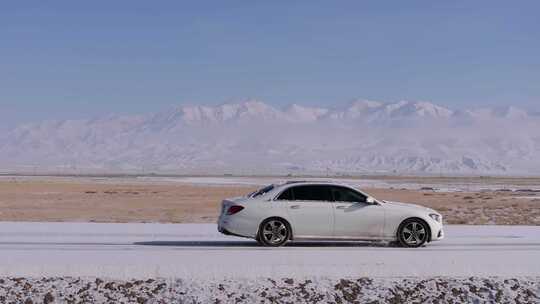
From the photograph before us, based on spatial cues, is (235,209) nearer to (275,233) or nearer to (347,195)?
(275,233)

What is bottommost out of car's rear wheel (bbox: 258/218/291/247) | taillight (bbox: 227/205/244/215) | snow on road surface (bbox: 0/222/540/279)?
snow on road surface (bbox: 0/222/540/279)

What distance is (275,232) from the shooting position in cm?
1830

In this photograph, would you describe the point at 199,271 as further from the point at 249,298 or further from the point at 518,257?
the point at 518,257

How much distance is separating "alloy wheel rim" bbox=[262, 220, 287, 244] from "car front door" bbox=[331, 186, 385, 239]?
1.12m

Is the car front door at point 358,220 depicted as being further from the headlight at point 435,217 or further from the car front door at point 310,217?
the headlight at point 435,217

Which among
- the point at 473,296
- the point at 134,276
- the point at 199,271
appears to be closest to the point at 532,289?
the point at 473,296

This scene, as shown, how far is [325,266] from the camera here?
1451cm

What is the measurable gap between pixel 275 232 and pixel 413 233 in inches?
116

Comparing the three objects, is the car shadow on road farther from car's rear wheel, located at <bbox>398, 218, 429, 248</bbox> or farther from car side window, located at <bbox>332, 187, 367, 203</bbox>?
car side window, located at <bbox>332, 187, 367, 203</bbox>

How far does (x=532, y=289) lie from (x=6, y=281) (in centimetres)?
773

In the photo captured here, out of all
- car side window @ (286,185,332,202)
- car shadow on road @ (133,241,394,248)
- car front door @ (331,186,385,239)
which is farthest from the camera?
car shadow on road @ (133,241,394,248)

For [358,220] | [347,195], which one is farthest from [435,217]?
[347,195]

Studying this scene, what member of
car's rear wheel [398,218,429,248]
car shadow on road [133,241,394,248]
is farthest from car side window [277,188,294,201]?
car's rear wheel [398,218,429,248]

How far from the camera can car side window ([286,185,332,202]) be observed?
18578mm
